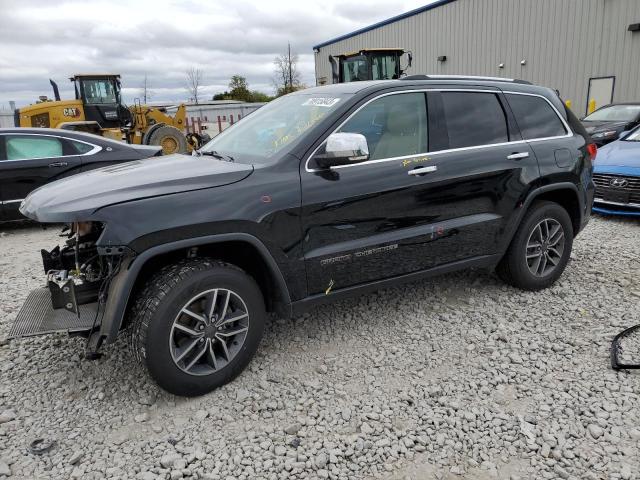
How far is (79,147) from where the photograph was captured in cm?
720

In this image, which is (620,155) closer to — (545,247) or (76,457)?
(545,247)

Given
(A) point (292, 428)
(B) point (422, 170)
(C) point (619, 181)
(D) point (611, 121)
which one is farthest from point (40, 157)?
(D) point (611, 121)

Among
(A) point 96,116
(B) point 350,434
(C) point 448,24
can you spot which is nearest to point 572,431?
(B) point 350,434

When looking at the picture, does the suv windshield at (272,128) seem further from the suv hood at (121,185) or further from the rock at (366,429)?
the rock at (366,429)

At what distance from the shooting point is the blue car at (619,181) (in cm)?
659

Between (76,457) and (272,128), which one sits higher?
(272,128)

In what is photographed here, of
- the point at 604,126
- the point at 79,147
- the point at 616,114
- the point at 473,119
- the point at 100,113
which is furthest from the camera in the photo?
the point at 100,113

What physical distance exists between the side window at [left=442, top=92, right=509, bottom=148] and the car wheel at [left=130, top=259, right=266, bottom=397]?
6.37 feet

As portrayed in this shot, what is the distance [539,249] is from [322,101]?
89.8 inches

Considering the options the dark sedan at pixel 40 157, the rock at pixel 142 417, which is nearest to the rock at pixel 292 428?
the rock at pixel 142 417

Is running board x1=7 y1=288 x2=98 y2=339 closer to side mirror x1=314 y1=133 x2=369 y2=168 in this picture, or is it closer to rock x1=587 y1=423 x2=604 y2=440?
side mirror x1=314 y1=133 x2=369 y2=168

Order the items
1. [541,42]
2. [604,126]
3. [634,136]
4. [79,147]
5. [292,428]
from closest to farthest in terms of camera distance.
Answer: [292,428] → [79,147] → [634,136] → [604,126] → [541,42]

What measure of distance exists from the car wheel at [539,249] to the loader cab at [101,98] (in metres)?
13.3

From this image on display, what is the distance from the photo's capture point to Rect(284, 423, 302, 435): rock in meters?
2.70
